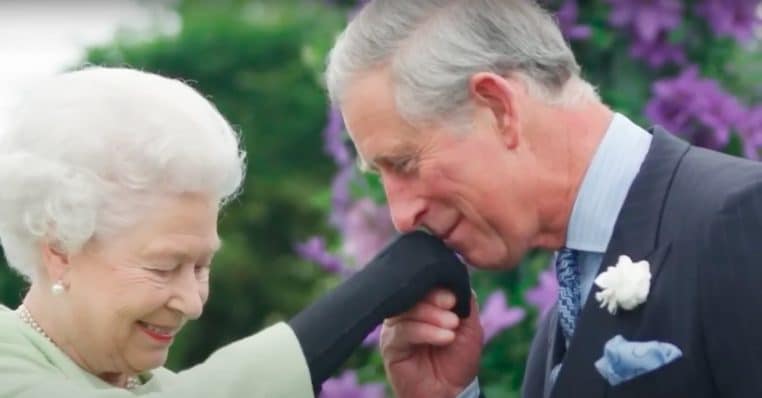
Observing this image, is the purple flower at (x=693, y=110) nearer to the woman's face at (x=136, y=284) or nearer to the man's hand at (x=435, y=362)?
the man's hand at (x=435, y=362)

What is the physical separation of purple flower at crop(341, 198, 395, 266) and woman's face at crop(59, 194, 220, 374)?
2.61 metres

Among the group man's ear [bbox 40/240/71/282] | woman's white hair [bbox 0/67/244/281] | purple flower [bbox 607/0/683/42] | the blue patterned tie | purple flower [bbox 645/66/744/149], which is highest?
woman's white hair [bbox 0/67/244/281]

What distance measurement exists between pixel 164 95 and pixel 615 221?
0.93 metres

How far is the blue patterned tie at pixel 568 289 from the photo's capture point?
3.60 metres

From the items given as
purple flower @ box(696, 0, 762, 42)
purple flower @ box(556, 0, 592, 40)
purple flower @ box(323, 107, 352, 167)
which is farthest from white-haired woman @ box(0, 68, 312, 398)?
purple flower @ box(696, 0, 762, 42)

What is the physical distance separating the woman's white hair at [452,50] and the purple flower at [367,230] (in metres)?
2.11

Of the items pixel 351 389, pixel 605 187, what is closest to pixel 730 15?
pixel 351 389

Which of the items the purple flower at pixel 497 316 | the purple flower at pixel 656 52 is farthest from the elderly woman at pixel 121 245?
the purple flower at pixel 656 52

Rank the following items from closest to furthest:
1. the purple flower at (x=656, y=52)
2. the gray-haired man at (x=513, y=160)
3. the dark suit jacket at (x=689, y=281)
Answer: the dark suit jacket at (x=689, y=281) → the gray-haired man at (x=513, y=160) → the purple flower at (x=656, y=52)

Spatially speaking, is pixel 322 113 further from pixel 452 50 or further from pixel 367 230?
pixel 452 50

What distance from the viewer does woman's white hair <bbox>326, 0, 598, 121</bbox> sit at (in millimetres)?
3504

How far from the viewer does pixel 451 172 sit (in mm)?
3549

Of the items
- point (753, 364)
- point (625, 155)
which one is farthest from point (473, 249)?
point (753, 364)

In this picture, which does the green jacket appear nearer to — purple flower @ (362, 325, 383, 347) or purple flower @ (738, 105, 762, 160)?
purple flower @ (362, 325, 383, 347)
